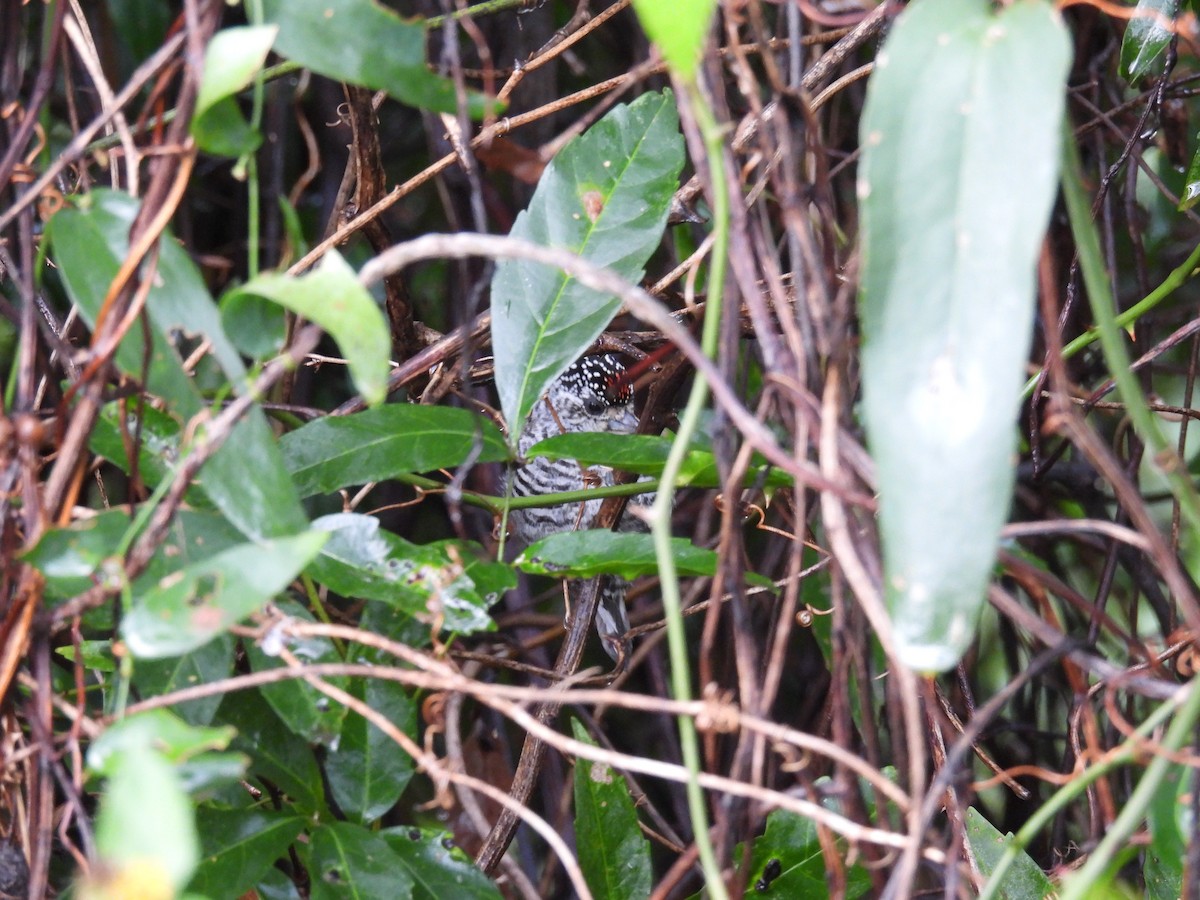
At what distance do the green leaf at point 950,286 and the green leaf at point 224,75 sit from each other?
1.04 feet

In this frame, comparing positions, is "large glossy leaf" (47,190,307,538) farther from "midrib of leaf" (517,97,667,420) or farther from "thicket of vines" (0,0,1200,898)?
"midrib of leaf" (517,97,667,420)

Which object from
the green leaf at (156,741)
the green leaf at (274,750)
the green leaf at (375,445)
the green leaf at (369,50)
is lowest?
the green leaf at (274,750)

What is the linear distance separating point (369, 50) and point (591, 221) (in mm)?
349

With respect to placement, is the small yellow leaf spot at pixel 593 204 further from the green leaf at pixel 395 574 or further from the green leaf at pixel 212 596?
the green leaf at pixel 212 596

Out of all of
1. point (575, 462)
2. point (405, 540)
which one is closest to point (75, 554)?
point (405, 540)

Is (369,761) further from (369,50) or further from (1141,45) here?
(1141,45)

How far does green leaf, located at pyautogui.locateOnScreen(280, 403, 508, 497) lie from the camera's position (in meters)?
0.88

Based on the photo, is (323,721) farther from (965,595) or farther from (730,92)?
(730,92)

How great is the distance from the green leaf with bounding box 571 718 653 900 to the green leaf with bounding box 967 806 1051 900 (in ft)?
0.89

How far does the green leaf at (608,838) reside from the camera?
0.97 m

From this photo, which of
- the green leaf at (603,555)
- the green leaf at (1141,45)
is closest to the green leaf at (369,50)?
the green leaf at (603,555)

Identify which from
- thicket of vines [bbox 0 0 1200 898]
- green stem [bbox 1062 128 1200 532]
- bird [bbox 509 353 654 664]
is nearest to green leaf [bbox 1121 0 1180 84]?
thicket of vines [bbox 0 0 1200 898]

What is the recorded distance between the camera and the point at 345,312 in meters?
0.59

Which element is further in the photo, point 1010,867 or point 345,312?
point 1010,867
